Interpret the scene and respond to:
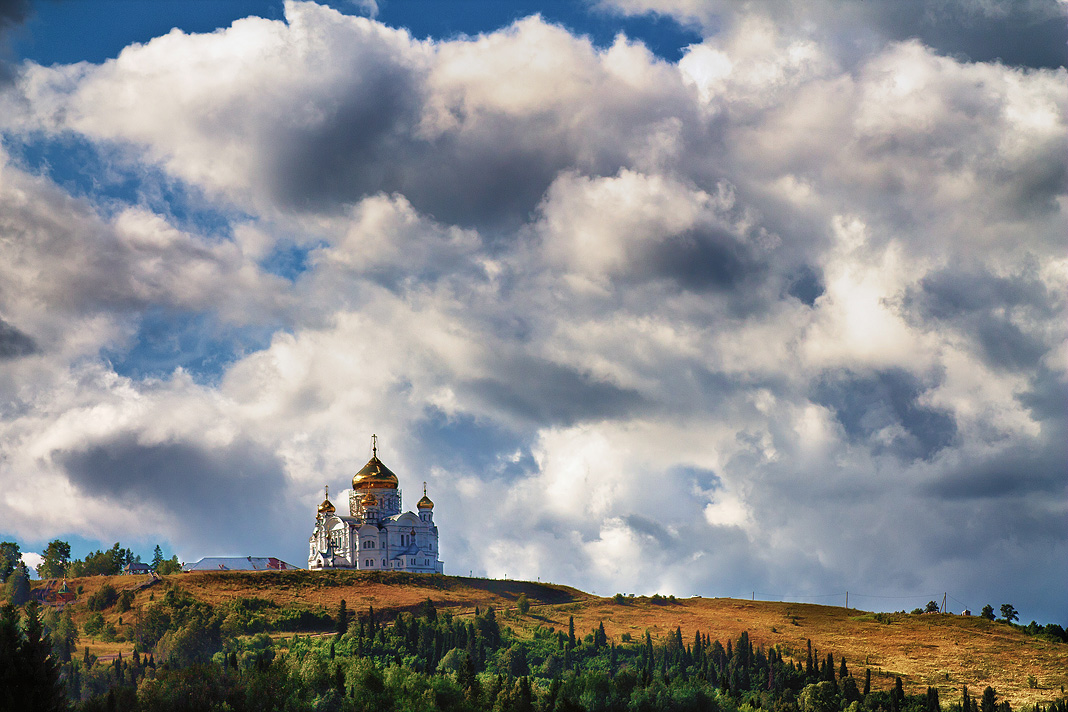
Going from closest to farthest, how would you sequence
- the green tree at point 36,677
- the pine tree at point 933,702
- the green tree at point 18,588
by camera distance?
1. the green tree at point 36,677
2. the pine tree at point 933,702
3. the green tree at point 18,588

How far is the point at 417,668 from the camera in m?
148

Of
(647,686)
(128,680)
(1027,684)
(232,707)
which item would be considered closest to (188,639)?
(128,680)

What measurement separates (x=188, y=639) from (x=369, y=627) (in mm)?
24545

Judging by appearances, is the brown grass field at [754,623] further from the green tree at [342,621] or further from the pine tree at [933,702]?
the pine tree at [933,702]

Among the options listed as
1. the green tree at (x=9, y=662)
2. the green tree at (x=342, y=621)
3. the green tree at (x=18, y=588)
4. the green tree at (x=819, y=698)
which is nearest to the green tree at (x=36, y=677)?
the green tree at (x=9, y=662)

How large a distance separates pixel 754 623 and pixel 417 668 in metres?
63.7

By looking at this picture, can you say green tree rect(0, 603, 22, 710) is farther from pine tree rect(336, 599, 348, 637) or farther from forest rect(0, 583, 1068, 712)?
pine tree rect(336, 599, 348, 637)

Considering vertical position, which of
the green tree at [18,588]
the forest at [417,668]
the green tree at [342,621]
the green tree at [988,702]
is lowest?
the green tree at [988,702]

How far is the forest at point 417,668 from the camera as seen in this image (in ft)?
361

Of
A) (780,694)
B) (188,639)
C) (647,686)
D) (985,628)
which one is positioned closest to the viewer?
(647,686)

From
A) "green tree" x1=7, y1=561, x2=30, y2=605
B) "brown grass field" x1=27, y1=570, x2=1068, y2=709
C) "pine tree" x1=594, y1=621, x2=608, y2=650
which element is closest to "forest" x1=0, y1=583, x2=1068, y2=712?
"pine tree" x1=594, y1=621, x2=608, y2=650

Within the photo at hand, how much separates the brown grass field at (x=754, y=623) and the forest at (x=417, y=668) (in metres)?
3.05

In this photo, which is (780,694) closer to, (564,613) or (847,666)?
(847,666)

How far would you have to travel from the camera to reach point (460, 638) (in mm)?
163125
